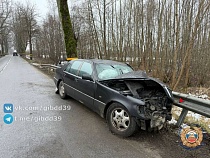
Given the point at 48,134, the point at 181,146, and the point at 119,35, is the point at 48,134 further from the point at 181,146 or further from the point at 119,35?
the point at 119,35

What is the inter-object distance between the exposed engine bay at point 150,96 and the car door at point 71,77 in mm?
1510

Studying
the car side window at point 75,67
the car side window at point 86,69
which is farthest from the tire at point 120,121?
the car side window at point 75,67

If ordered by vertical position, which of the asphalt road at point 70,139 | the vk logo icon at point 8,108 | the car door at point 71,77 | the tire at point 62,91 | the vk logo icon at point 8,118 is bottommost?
the asphalt road at point 70,139

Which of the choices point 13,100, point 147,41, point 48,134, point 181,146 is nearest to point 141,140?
point 181,146

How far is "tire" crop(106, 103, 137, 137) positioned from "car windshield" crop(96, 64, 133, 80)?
95 centimetres

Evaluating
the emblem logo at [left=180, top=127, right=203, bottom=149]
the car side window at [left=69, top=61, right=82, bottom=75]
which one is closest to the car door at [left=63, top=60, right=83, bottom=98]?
Answer: the car side window at [left=69, top=61, right=82, bottom=75]

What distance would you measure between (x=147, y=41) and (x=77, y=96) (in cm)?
1003

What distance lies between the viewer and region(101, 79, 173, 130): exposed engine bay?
3158mm

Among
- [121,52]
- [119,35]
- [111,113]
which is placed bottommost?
[111,113]

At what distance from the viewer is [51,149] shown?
9.35ft

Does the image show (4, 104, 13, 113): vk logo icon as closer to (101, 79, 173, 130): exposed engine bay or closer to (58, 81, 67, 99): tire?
(58, 81, 67, 99): tire

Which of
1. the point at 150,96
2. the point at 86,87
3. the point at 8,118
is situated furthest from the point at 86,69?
the point at 8,118

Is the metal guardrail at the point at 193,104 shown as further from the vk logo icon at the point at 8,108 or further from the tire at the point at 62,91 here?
the vk logo icon at the point at 8,108

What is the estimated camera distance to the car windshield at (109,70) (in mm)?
4228
